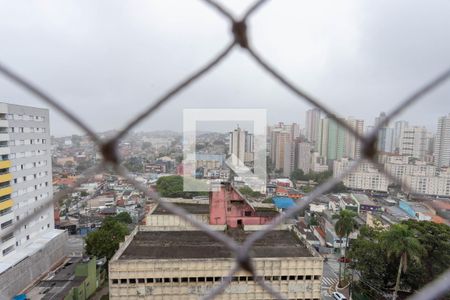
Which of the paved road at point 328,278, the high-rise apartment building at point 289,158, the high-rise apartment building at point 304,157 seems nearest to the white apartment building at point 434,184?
the paved road at point 328,278

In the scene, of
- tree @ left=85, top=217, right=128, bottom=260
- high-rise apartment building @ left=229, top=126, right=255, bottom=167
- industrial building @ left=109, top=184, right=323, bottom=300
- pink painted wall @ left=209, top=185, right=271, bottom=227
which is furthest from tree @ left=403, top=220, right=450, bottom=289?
tree @ left=85, top=217, right=128, bottom=260

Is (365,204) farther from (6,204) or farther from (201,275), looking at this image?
(6,204)

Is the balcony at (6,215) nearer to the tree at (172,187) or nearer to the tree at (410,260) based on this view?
the tree at (172,187)

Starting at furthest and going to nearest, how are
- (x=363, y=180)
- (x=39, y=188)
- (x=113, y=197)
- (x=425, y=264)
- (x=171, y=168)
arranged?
(x=171, y=168) → (x=113, y=197) → (x=363, y=180) → (x=39, y=188) → (x=425, y=264)

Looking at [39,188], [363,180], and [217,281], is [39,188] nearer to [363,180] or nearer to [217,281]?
[217,281]

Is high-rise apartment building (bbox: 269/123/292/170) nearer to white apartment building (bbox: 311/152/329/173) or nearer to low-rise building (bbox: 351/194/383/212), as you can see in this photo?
white apartment building (bbox: 311/152/329/173)

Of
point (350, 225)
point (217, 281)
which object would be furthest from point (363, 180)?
point (217, 281)
